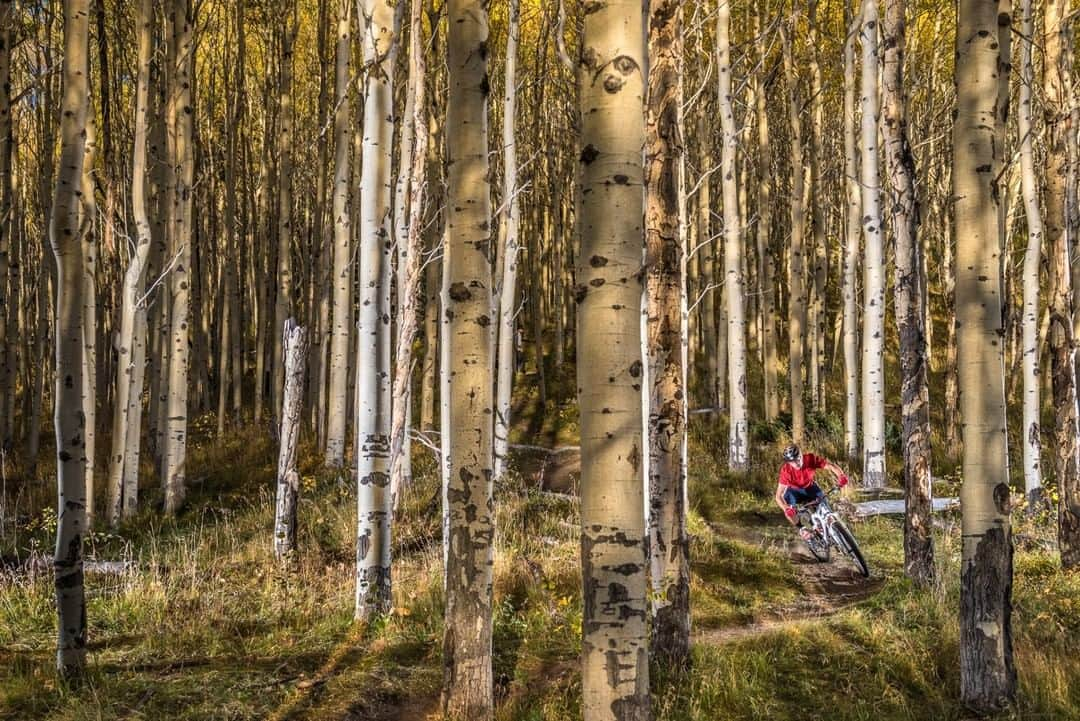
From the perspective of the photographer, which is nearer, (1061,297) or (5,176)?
(1061,297)

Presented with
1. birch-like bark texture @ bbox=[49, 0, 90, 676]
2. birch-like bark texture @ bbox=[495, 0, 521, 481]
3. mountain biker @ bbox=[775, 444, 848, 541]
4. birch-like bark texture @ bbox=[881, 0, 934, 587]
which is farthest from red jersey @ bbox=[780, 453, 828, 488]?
birch-like bark texture @ bbox=[49, 0, 90, 676]

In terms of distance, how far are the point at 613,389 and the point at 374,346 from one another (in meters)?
4.17

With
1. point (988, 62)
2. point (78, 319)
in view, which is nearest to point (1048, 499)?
point (988, 62)

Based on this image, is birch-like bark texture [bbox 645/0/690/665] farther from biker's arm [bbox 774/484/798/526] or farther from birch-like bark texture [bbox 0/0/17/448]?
birch-like bark texture [bbox 0/0/17/448]

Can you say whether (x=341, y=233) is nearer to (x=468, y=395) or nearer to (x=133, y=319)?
(x=133, y=319)

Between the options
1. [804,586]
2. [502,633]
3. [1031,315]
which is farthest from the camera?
[1031,315]

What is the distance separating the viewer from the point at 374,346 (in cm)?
735

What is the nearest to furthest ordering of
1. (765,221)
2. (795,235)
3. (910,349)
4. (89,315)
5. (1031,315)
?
(910,349) < (1031,315) < (89,315) < (795,235) < (765,221)

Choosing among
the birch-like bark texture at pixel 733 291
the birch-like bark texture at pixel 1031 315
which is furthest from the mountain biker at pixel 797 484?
the birch-like bark texture at pixel 733 291

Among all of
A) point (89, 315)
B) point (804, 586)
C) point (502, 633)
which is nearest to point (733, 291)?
point (804, 586)

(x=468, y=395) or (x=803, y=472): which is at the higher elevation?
(x=468, y=395)

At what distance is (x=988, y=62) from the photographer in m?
5.49

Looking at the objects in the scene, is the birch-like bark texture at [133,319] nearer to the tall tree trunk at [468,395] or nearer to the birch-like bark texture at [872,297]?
the tall tree trunk at [468,395]

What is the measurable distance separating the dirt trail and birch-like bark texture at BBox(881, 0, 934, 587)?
78 centimetres
